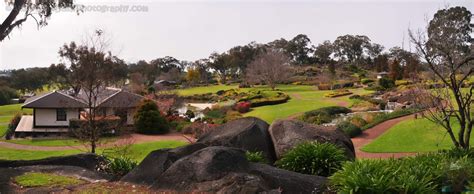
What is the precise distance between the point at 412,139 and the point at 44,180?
1900 centimetres

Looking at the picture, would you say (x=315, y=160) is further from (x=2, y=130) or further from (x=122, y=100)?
(x=2, y=130)

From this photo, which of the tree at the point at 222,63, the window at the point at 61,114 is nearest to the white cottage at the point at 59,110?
the window at the point at 61,114

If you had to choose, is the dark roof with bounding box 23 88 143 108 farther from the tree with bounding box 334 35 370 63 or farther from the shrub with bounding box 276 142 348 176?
the tree with bounding box 334 35 370 63

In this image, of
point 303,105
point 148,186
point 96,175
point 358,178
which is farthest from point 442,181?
point 303,105

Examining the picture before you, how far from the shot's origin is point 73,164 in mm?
13312

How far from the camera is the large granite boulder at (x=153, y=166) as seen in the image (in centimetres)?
942

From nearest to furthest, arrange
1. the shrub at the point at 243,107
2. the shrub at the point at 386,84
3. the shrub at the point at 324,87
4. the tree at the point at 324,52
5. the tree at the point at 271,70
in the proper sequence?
the shrub at the point at 243,107 → the shrub at the point at 386,84 → the shrub at the point at 324,87 → the tree at the point at 271,70 → the tree at the point at 324,52

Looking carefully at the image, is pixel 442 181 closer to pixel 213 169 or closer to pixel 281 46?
pixel 213 169

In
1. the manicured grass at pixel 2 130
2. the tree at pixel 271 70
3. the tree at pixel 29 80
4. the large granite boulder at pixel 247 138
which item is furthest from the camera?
the tree at pixel 29 80

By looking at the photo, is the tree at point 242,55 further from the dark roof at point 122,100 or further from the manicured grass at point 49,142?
the manicured grass at point 49,142

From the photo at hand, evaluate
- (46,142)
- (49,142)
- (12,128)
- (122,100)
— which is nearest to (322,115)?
(122,100)

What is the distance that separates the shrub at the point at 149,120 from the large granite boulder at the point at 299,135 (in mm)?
21280

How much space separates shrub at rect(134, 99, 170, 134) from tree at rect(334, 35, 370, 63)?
84078 millimetres

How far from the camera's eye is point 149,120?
108 ft
